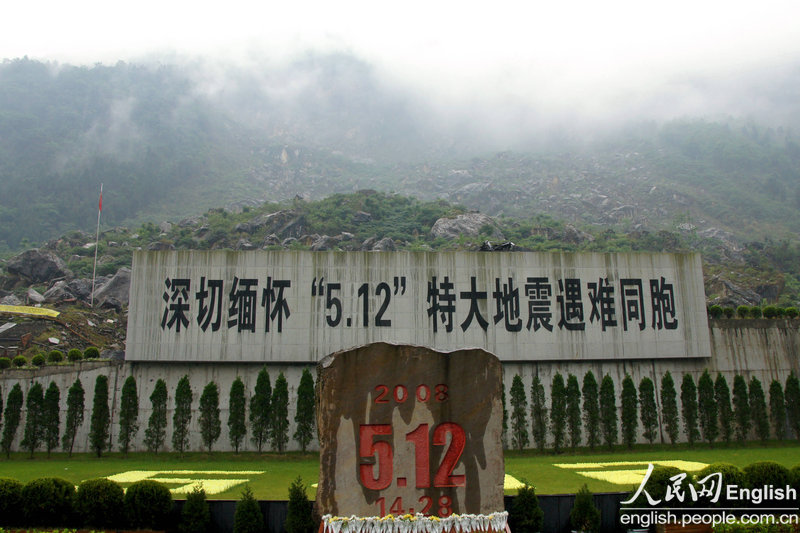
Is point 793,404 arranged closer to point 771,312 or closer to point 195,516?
point 771,312

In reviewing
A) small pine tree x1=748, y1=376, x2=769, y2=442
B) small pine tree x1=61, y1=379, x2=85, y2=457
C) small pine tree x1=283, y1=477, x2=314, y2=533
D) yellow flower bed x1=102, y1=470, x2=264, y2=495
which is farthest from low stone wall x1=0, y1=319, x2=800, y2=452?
small pine tree x1=283, y1=477, x2=314, y2=533

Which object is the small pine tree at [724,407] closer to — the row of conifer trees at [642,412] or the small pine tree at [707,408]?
the row of conifer trees at [642,412]

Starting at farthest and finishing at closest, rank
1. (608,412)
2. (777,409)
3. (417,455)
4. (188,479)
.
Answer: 1. (777,409)
2. (608,412)
3. (188,479)
4. (417,455)

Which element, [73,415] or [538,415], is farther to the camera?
[538,415]

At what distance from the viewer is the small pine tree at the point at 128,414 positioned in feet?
71.4

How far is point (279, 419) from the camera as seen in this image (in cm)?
2186

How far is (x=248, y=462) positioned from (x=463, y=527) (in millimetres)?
14606

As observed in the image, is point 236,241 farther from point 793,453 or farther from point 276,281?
point 793,453

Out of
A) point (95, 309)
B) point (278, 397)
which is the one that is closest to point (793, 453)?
point (278, 397)

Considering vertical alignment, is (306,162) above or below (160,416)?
above

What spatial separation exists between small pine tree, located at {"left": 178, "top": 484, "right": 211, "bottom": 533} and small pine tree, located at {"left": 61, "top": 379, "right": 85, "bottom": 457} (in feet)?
47.2

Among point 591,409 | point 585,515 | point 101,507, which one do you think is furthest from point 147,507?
point 591,409

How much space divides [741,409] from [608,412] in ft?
17.4

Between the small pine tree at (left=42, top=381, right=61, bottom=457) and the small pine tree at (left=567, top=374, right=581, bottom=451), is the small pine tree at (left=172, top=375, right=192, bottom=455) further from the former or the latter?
the small pine tree at (left=567, top=374, right=581, bottom=451)
